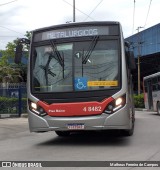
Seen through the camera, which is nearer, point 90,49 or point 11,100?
point 90,49

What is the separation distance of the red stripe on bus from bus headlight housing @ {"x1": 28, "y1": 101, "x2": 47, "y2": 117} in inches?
4.2

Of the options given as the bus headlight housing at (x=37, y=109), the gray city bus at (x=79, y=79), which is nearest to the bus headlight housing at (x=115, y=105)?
the gray city bus at (x=79, y=79)

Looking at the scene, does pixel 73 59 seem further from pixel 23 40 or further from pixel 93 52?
pixel 23 40

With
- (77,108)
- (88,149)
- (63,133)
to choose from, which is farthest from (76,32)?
(63,133)

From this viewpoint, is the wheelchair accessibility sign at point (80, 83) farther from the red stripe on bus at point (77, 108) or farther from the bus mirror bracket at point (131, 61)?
the bus mirror bracket at point (131, 61)

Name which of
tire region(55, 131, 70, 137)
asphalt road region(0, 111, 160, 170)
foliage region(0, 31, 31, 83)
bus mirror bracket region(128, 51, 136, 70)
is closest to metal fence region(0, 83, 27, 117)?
asphalt road region(0, 111, 160, 170)

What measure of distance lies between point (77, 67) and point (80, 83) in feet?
1.52

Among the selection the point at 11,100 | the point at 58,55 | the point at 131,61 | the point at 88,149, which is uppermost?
the point at 58,55

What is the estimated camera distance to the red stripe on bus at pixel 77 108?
1089cm

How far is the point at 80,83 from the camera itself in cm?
1121

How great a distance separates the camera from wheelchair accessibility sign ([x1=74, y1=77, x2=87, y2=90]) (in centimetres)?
1117

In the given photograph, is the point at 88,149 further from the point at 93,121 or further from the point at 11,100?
the point at 11,100

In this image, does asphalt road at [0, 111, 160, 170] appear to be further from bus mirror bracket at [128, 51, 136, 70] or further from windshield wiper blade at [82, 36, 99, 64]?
windshield wiper blade at [82, 36, 99, 64]

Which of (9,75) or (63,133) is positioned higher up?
(9,75)
